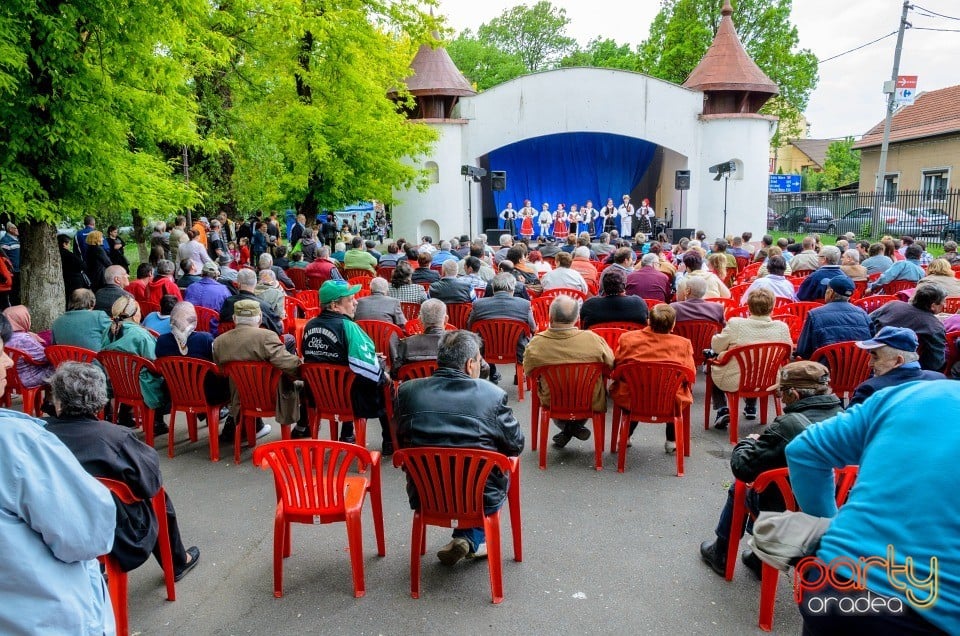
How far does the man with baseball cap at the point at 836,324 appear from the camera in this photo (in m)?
5.21

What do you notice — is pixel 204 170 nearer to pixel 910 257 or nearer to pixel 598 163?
pixel 598 163

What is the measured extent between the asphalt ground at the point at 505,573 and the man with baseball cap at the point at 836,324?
54.5 inches

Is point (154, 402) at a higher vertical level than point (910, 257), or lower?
lower

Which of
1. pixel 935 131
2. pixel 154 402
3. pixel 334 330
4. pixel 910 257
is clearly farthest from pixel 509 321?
pixel 935 131

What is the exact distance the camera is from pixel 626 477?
4.66m

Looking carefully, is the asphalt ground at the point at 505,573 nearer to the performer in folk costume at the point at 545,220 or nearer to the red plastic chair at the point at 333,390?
the red plastic chair at the point at 333,390

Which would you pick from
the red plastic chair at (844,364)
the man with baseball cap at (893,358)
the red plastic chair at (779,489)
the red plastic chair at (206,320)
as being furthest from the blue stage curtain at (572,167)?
the red plastic chair at (779,489)

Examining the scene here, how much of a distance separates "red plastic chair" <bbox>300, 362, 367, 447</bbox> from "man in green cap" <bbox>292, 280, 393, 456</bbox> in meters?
0.05

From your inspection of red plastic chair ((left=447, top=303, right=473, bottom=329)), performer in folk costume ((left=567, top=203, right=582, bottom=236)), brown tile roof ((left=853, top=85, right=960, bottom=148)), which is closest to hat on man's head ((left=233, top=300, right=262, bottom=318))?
red plastic chair ((left=447, top=303, right=473, bottom=329))

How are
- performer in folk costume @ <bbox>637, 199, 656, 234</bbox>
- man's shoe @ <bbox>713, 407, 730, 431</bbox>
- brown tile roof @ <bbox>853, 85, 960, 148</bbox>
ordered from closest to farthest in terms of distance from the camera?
man's shoe @ <bbox>713, 407, 730, 431</bbox> < performer in folk costume @ <bbox>637, 199, 656, 234</bbox> < brown tile roof @ <bbox>853, 85, 960, 148</bbox>

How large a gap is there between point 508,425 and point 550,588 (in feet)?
2.69

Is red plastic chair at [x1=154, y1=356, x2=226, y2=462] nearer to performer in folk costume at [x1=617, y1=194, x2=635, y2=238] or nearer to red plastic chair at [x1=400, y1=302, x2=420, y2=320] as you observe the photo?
red plastic chair at [x1=400, y1=302, x2=420, y2=320]

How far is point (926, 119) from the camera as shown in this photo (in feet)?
95.7

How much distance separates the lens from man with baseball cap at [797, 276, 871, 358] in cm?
521
